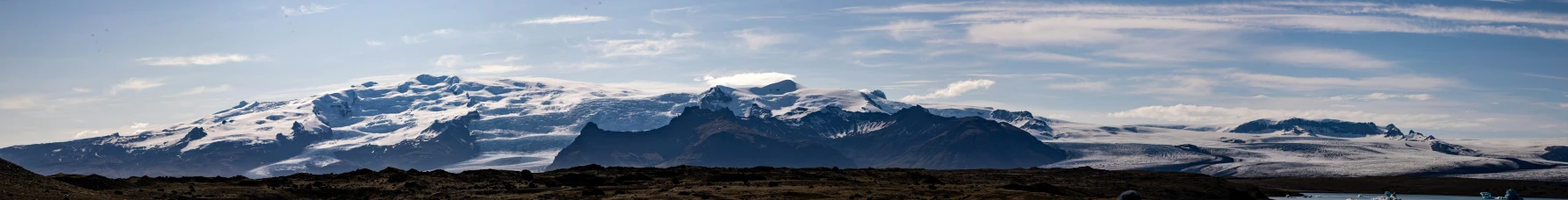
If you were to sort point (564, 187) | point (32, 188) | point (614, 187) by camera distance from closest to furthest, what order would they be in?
1. point (32, 188)
2. point (614, 187)
3. point (564, 187)

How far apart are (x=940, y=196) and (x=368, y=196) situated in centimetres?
3985

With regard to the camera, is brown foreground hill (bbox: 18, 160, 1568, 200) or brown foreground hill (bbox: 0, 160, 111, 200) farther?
brown foreground hill (bbox: 18, 160, 1568, 200)

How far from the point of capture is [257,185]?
95.8 metres

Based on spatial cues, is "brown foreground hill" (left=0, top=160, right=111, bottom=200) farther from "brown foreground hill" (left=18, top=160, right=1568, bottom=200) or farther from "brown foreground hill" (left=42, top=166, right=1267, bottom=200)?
"brown foreground hill" (left=42, top=166, right=1267, bottom=200)

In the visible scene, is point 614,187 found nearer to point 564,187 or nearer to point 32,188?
point 564,187

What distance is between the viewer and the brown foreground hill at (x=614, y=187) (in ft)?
300

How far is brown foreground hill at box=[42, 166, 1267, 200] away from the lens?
3605 inches

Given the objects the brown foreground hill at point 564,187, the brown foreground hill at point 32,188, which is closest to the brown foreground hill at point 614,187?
the brown foreground hill at point 564,187

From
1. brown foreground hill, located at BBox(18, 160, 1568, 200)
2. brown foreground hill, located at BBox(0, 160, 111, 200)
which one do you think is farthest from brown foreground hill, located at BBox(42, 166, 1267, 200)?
brown foreground hill, located at BBox(0, 160, 111, 200)

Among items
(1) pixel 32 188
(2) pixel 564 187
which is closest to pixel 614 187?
(2) pixel 564 187

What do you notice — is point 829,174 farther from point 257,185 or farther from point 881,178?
point 257,185

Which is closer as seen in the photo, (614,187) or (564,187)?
(614,187)

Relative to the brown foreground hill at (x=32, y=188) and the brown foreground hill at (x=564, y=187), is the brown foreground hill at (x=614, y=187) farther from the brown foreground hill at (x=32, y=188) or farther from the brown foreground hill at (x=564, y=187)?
the brown foreground hill at (x=32, y=188)

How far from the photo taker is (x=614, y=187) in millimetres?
102125
